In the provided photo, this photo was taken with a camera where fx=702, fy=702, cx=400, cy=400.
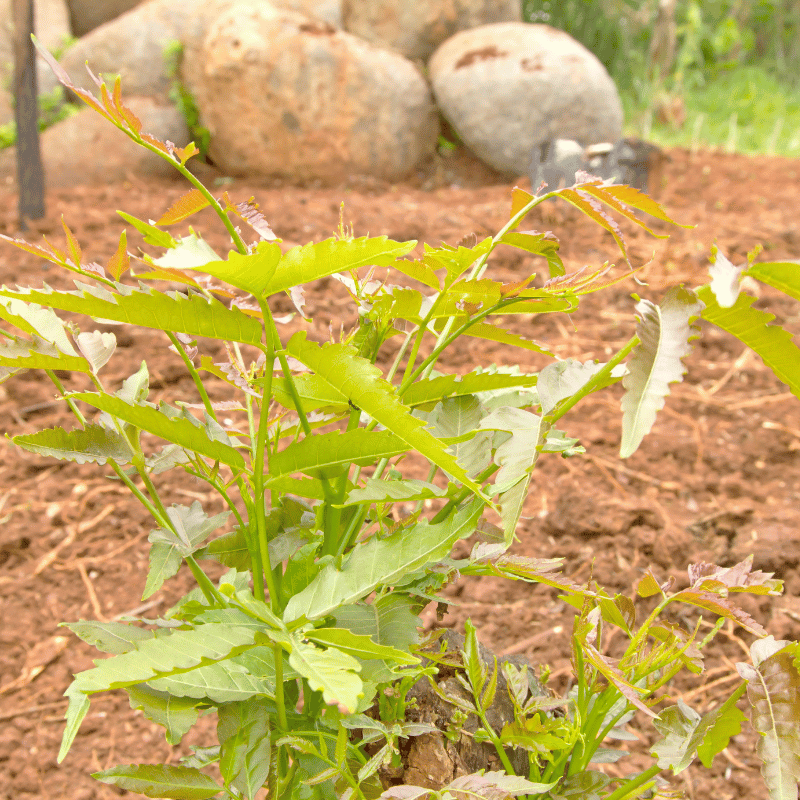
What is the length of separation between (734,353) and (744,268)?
223cm

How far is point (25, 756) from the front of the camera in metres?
1.25

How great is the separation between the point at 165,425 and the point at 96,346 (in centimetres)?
21

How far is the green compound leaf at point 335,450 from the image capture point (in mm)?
619

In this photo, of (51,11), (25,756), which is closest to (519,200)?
(25,756)

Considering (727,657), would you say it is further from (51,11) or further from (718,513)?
(51,11)

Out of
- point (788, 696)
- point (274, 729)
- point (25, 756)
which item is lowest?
point (25, 756)

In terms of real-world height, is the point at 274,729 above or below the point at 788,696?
below

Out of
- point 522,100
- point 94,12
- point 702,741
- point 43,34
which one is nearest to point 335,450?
point 702,741

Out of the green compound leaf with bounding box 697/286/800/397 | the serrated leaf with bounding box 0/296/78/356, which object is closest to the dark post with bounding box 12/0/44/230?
the serrated leaf with bounding box 0/296/78/356

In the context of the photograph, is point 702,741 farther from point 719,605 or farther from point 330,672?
point 330,672

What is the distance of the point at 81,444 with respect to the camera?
2.31 feet

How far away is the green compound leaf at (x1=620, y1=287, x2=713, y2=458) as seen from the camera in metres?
0.50

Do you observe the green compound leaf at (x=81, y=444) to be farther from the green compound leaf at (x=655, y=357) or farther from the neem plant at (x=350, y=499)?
the green compound leaf at (x=655, y=357)

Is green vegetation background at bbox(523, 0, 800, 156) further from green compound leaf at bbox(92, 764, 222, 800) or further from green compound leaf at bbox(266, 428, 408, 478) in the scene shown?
green compound leaf at bbox(92, 764, 222, 800)
